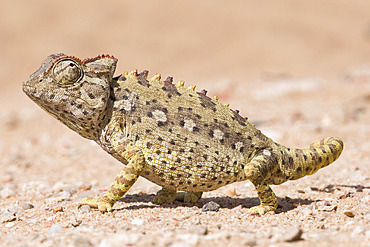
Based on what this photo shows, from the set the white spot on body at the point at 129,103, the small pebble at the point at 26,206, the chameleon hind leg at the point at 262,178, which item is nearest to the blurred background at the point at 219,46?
the small pebble at the point at 26,206

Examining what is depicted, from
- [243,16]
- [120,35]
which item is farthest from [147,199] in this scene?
[243,16]

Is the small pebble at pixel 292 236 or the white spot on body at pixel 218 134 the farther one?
the white spot on body at pixel 218 134

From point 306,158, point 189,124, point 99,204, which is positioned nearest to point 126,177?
point 99,204

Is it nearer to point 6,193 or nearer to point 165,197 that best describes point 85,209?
point 165,197

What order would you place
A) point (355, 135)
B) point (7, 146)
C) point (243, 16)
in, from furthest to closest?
1. point (243, 16)
2. point (7, 146)
3. point (355, 135)

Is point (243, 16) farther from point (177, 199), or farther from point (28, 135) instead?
point (177, 199)

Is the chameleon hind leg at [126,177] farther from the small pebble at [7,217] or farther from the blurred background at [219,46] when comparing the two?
the blurred background at [219,46]
